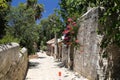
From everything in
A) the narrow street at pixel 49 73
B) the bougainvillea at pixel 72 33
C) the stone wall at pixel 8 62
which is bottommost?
the narrow street at pixel 49 73

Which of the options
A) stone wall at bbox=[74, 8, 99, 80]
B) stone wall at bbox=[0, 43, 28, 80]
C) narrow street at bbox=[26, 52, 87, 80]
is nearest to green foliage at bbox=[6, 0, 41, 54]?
narrow street at bbox=[26, 52, 87, 80]

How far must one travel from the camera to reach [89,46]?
13859mm

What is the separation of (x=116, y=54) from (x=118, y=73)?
0.86 meters

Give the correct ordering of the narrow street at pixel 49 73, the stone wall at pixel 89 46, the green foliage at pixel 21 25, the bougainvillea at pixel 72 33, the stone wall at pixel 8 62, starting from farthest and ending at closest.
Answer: the green foliage at pixel 21 25
the bougainvillea at pixel 72 33
the narrow street at pixel 49 73
the stone wall at pixel 89 46
the stone wall at pixel 8 62

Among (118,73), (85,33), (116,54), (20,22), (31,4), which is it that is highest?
(31,4)

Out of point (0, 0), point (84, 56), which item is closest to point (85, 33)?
point (84, 56)

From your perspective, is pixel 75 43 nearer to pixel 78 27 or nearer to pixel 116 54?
pixel 78 27

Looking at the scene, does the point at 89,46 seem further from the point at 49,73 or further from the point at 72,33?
the point at 49,73

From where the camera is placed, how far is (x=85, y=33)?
15.3m

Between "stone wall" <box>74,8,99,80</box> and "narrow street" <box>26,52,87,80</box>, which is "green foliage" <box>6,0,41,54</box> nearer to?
"narrow street" <box>26,52,87,80</box>

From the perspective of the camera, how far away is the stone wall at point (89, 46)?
12305mm

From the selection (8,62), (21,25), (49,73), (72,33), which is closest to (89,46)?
(72,33)

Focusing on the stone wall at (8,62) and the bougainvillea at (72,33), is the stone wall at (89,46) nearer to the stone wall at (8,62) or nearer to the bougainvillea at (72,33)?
the bougainvillea at (72,33)

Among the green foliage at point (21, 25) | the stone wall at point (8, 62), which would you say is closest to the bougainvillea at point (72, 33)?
the green foliage at point (21, 25)
